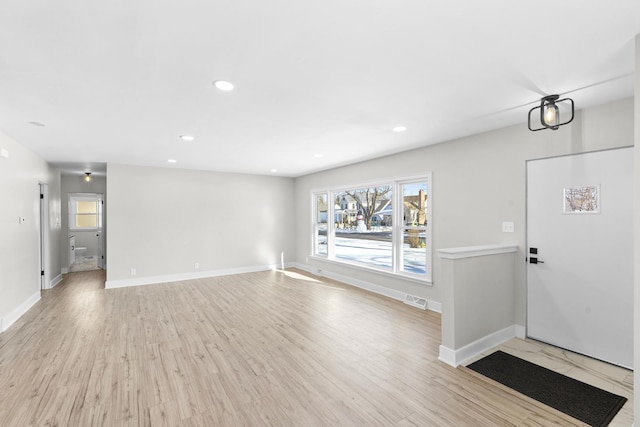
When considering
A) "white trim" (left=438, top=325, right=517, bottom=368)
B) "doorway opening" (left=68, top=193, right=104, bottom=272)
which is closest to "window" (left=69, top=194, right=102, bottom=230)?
"doorway opening" (left=68, top=193, right=104, bottom=272)

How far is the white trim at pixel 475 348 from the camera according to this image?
2.80 m

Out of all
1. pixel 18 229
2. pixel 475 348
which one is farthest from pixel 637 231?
pixel 18 229

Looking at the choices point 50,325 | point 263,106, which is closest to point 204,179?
point 50,325

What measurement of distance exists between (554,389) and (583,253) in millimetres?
1412

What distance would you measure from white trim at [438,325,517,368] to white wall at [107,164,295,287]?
5.35 meters

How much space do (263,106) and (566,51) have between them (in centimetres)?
237

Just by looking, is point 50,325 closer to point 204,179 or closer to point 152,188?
point 152,188

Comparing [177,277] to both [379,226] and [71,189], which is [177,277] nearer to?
[71,189]

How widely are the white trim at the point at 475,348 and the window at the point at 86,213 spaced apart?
30.5 ft

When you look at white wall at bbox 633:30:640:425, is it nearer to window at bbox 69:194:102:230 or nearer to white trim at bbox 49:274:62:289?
white trim at bbox 49:274:62:289

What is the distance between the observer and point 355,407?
2166 millimetres

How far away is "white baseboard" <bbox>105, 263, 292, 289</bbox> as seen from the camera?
5.77 m

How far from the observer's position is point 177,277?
6367mm

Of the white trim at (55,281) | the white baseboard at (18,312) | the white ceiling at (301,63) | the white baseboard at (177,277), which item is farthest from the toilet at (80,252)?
the white ceiling at (301,63)
